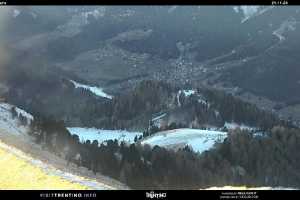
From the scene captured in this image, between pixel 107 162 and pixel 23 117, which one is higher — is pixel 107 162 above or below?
below
